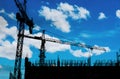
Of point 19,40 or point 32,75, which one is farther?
point 19,40

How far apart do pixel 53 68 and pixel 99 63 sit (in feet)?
43.6

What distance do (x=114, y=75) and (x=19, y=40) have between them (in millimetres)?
Result: 50553

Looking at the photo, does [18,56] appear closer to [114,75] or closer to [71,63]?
[71,63]

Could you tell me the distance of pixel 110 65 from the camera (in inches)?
3642

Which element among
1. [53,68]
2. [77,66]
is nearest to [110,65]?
[77,66]

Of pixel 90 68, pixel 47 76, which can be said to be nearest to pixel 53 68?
pixel 47 76

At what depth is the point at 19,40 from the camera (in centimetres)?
12950

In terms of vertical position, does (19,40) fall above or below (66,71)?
above

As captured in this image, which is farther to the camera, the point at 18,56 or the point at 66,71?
the point at 18,56

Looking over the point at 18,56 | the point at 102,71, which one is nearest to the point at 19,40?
the point at 18,56

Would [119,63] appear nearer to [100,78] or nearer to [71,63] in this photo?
[100,78]

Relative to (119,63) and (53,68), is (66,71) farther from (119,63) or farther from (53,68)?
(119,63)

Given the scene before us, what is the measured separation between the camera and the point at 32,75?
305 feet

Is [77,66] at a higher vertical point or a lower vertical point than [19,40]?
lower
